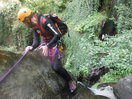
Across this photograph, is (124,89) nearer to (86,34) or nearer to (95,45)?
(95,45)

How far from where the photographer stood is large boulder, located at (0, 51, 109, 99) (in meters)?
3.57

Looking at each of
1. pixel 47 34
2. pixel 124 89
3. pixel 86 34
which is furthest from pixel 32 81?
pixel 86 34

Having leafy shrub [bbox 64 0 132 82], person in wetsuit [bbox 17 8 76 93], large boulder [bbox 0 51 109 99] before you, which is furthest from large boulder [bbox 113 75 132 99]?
person in wetsuit [bbox 17 8 76 93]

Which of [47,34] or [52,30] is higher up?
[52,30]

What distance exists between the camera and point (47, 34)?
4215 millimetres

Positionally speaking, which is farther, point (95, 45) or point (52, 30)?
point (95, 45)

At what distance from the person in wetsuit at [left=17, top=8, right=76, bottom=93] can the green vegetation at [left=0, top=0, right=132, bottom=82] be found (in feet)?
→ 5.02

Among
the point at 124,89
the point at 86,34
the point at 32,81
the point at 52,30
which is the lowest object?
the point at 86,34

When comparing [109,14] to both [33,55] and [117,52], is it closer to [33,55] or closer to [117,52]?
[117,52]

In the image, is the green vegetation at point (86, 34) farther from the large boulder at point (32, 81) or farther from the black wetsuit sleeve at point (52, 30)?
the black wetsuit sleeve at point (52, 30)

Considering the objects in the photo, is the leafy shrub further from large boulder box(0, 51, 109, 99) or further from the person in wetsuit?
the person in wetsuit

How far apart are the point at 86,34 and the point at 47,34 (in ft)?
14.6

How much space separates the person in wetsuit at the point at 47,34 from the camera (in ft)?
12.9

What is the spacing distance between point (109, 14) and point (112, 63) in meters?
3.94
